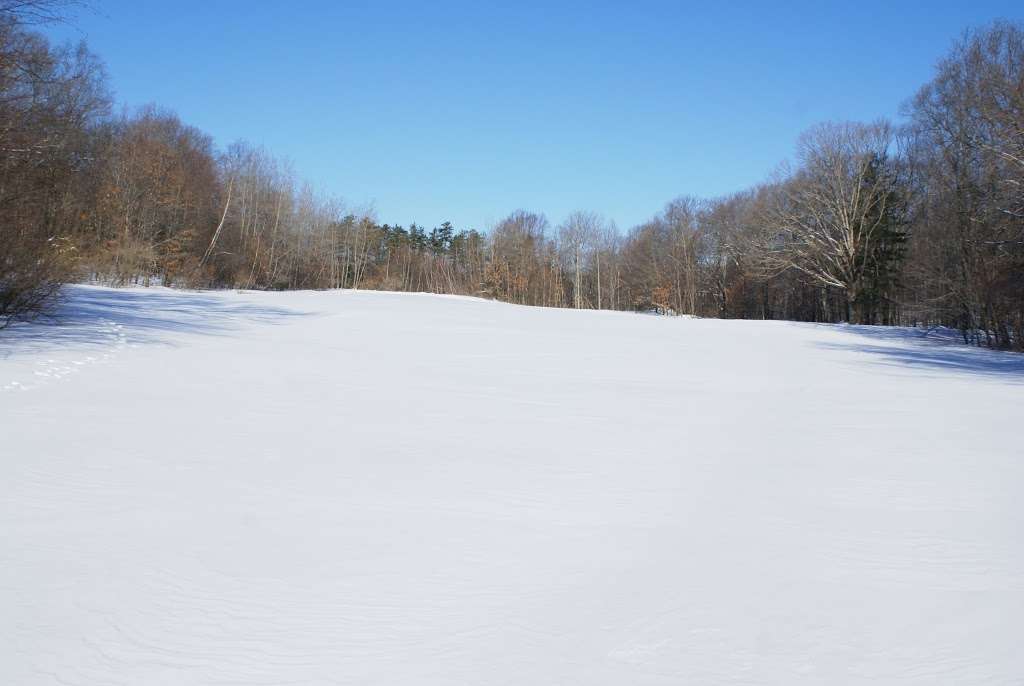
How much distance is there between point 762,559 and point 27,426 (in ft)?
20.3

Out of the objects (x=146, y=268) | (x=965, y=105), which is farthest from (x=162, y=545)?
(x=146, y=268)

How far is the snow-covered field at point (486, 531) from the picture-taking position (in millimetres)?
2945

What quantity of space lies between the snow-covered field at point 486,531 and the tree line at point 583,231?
17.0ft

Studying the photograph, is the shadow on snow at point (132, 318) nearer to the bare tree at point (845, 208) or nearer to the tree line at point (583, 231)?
the tree line at point (583, 231)

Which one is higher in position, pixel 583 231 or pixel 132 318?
pixel 583 231

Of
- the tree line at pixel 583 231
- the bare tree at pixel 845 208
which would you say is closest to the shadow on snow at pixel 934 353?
the tree line at pixel 583 231

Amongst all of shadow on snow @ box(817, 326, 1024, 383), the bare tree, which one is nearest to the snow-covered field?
shadow on snow @ box(817, 326, 1024, 383)

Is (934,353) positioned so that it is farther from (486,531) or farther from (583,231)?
(583,231)

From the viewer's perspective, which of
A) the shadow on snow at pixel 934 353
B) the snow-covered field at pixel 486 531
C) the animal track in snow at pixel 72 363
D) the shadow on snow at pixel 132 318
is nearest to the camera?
the snow-covered field at pixel 486 531

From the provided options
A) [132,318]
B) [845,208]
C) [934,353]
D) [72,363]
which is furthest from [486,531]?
[845,208]

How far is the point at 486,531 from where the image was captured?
4.43 m

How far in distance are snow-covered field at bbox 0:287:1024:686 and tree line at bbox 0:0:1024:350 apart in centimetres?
518

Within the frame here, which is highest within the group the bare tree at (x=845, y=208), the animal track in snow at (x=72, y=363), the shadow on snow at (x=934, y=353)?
the bare tree at (x=845, y=208)

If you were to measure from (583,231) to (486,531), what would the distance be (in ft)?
211
